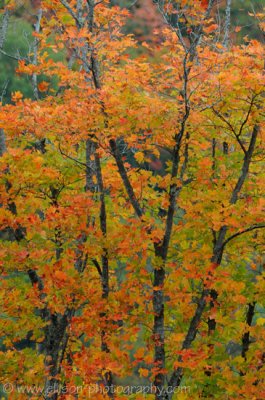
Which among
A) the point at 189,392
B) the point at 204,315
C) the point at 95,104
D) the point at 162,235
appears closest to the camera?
the point at 95,104

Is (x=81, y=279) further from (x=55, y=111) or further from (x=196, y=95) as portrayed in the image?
(x=196, y=95)

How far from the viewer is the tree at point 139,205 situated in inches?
239

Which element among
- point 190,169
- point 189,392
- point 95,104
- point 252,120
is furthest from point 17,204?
point 189,392

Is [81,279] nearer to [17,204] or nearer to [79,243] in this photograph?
[79,243]

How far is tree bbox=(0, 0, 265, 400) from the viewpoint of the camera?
607 centimetres

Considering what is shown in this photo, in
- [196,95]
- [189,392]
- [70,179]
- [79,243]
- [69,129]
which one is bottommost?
[189,392]

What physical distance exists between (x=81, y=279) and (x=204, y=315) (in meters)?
1.99

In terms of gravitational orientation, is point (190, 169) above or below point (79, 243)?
above

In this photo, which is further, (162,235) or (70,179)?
(70,179)

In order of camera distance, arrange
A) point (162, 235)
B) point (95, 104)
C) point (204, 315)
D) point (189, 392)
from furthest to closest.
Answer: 1. point (189, 392)
2. point (204, 315)
3. point (162, 235)
4. point (95, 104)

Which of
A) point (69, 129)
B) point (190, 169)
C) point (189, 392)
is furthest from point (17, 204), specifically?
point (189, 392)

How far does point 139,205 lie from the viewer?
23.4ft

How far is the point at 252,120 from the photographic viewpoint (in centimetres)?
644

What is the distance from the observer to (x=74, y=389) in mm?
7648
